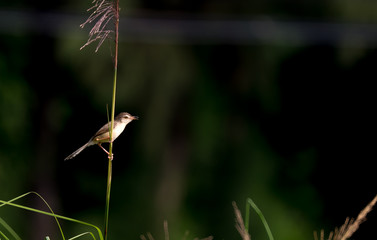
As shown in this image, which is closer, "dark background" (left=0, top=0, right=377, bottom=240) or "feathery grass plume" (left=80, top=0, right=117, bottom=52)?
"feathery grass plume" (left=80, top=0, right=117, bottom=52)

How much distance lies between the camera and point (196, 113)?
1368cm

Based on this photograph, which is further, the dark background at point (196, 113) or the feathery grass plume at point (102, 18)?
the dark background at point (196, 113)

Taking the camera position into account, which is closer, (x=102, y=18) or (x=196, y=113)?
(x=102, y=18)

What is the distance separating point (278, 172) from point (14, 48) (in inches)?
168

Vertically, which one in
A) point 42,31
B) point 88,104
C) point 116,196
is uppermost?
point 42,31

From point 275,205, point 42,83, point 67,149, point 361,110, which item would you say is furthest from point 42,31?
point 361,110

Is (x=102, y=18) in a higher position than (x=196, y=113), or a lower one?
higher

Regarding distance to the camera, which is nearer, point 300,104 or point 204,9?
point 204,9

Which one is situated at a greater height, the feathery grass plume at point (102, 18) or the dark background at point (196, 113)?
the feathery grass plume at point (102, 18)

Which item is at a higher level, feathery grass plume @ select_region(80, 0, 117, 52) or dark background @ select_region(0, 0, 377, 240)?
feathery grass plume @ select_region(80, 0, 117, 52)

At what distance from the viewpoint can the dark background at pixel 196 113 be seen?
12.7m

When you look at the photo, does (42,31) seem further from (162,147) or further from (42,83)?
(162,147)

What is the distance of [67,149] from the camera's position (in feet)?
44.9

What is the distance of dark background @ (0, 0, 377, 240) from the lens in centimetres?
1271
